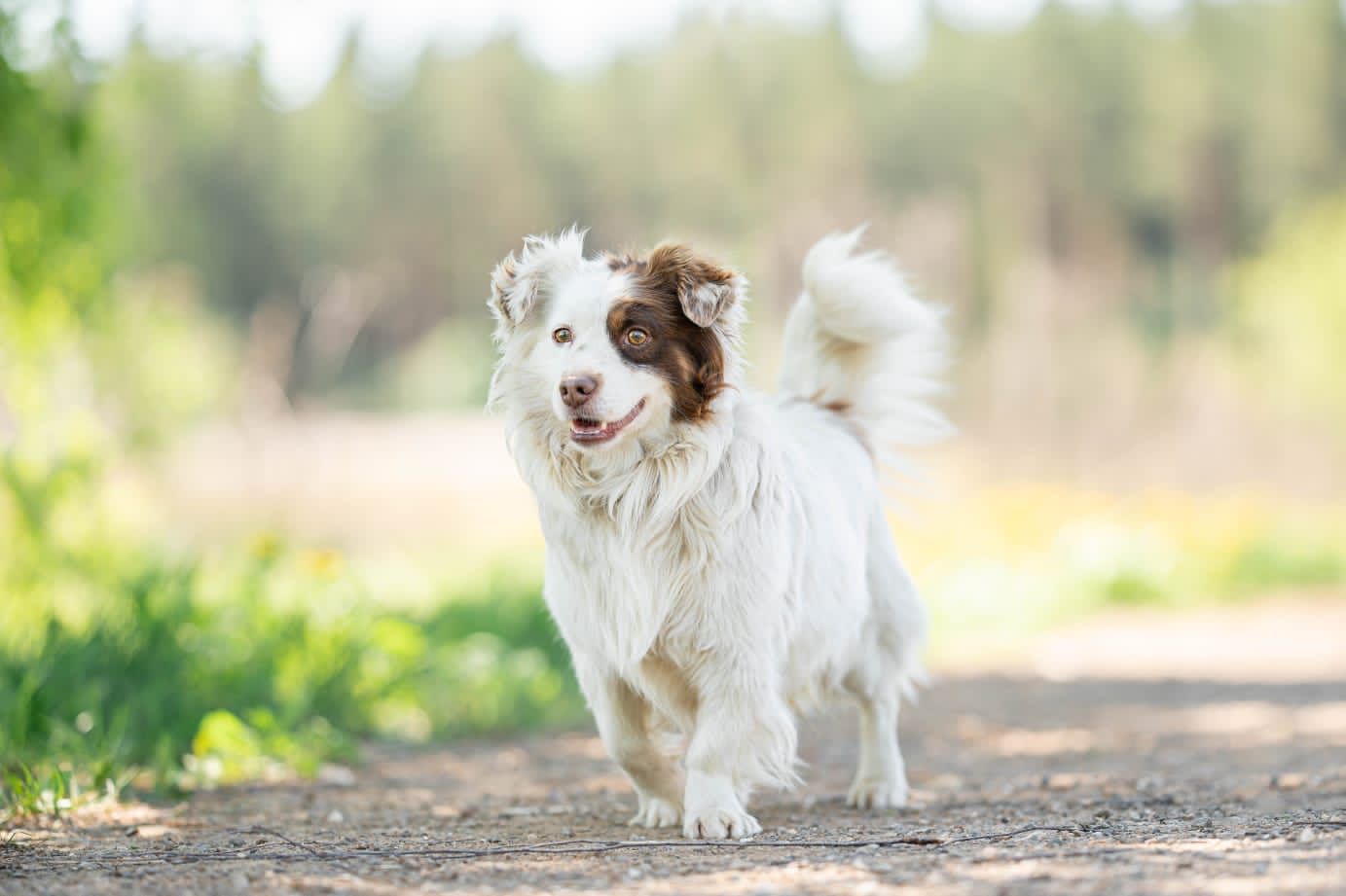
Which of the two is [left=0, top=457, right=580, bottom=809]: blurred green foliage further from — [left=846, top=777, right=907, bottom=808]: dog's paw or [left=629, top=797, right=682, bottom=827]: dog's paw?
[left=846, top=777, right=907, bottom=808]: dog's paw

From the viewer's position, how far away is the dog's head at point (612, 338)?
346 centimetres

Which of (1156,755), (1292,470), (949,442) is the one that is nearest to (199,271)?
(949,442)

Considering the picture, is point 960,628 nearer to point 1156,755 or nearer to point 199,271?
point 1156,755

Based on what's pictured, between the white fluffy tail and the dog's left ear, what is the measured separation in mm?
1026

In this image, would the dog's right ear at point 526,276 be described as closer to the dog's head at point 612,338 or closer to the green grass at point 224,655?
the dog's head at point 612,338

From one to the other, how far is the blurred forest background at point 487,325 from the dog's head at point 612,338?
182cm

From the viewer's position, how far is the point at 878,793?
4.28 m

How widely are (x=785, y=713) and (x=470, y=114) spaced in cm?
2909

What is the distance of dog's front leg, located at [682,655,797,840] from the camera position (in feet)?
11.7

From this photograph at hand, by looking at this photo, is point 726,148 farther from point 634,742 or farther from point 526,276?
point 634,742

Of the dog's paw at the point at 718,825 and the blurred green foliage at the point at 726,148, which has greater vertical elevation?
the blurred green foliage at the point at 726,148

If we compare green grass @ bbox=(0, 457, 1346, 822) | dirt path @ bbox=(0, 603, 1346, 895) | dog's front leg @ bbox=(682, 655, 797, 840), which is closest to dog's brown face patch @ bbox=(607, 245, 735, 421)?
dog's front leg @ bbox=(682, 655, 797, 840)

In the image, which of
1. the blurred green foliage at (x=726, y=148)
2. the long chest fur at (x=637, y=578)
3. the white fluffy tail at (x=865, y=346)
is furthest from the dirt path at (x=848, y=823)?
the blurred green foliage at (x=726, y=148)

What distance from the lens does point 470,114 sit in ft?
102
